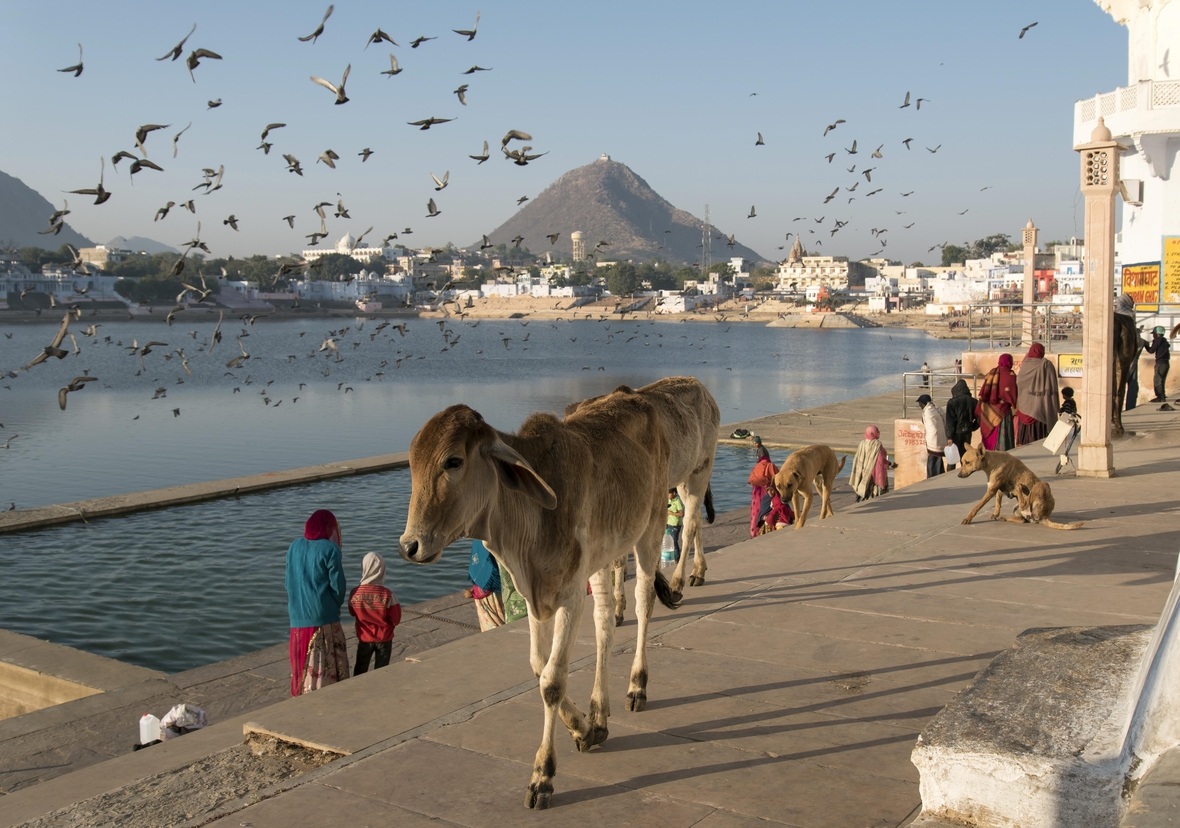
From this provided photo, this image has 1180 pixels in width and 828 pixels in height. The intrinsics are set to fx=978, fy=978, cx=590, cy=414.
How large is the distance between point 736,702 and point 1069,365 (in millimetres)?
21021

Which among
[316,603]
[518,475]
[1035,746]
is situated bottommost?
[316,603]

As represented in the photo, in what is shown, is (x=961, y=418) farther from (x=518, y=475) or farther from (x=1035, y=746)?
(x=1035, y=746)

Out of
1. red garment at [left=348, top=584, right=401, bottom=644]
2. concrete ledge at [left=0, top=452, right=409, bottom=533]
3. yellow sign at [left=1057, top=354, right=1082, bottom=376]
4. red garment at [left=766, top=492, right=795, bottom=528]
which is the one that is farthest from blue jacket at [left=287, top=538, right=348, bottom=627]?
yellow sign at [left=1057, top=354, right=1082, bottom=376]

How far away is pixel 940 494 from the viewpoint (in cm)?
1275

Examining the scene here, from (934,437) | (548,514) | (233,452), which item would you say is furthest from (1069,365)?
(233,452)

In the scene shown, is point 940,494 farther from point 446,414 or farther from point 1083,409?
point 446,414

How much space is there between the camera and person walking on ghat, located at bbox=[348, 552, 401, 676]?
25.5ft

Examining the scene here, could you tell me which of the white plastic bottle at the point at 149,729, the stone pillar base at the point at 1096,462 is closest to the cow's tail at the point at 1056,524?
the stone pillar base at the point at 1096,462

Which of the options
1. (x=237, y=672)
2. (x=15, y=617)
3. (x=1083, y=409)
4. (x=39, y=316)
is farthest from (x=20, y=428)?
(x=39, y=316)

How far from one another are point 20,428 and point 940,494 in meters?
41.8

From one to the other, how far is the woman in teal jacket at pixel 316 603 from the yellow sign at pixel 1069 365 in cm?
Answer: 2109

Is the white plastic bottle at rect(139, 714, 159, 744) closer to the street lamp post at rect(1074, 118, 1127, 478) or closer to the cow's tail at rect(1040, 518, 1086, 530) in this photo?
the cow's tail at rect(1040, 518, 1086, 530)

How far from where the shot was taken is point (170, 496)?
62.3 feet

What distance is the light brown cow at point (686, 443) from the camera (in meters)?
7.29
